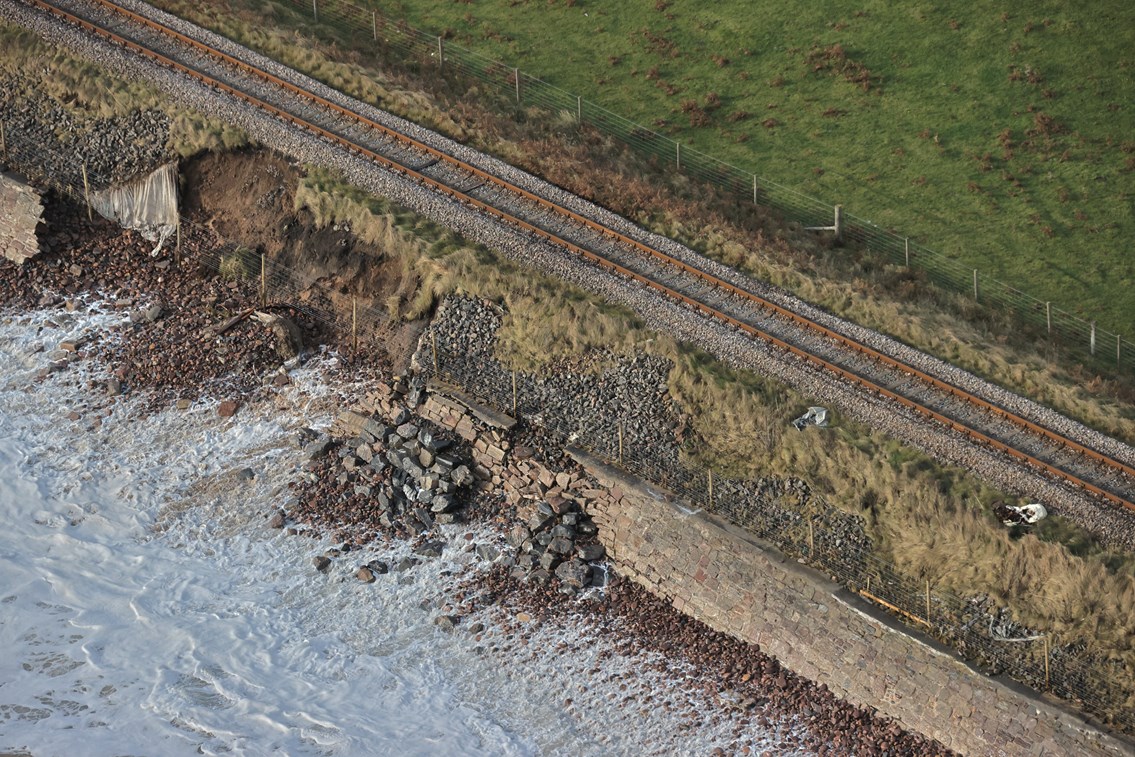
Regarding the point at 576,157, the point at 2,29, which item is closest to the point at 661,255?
the point at 576,157

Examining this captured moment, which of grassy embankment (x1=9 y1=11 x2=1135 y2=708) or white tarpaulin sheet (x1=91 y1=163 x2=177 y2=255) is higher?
white tarpaulin sheet (x1=91 y1=163 x2=177 y2=255)

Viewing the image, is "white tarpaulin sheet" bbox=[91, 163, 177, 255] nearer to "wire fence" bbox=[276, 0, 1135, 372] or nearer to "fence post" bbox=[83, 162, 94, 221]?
"fence post" bbox=[83, 162, 94, 221]

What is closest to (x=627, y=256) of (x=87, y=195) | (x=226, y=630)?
(x=226, y=630)

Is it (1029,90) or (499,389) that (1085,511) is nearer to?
(499,389)

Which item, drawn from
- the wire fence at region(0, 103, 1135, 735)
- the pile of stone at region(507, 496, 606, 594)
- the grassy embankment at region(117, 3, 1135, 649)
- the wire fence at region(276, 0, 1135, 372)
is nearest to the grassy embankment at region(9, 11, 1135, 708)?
the grassy embankment at region(117, 3, 1135, 649)

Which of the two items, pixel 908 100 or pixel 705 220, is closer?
pixel 705 220

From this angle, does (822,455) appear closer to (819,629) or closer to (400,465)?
(819,629)
